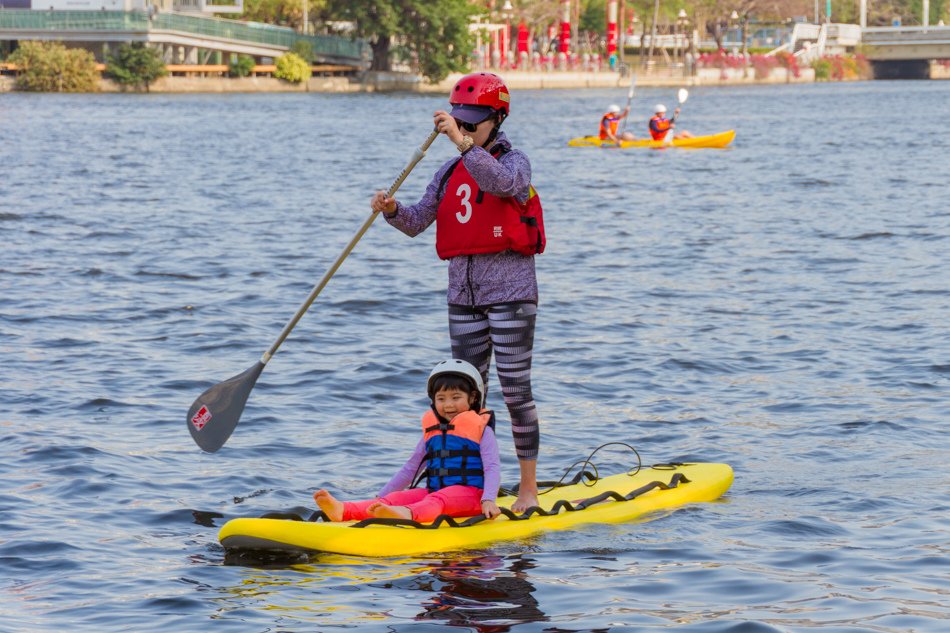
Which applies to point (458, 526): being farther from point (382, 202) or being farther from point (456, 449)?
point (382, 202)

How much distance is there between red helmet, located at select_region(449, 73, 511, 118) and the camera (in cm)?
728

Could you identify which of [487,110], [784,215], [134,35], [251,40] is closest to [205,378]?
[487,110]

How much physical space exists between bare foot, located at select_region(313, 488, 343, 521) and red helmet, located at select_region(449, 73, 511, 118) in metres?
2.05

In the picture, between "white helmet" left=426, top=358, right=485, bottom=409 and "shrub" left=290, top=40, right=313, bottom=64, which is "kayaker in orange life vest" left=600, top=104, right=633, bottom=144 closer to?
"white helmet" left=426, top=358, right=485, bottom=409

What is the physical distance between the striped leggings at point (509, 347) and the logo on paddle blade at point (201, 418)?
63.7 inches

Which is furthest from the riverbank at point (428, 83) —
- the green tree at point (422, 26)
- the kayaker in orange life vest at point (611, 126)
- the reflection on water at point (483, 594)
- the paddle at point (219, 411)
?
the reflection on water at point (483, 594)

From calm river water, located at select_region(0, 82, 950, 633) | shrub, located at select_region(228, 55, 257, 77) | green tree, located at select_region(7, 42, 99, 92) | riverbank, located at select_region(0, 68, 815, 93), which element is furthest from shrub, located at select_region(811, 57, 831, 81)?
calm river water, located at select_region(0, 82, 950, 633)

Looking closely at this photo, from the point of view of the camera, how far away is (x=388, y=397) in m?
11.8

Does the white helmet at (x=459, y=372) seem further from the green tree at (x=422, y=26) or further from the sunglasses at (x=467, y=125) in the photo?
the green tree at (x=422, y=26)

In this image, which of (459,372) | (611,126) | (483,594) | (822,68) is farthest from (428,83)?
(483,594)

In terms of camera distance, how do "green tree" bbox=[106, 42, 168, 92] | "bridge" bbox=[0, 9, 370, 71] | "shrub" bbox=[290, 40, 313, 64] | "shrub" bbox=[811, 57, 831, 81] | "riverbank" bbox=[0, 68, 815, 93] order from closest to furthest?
"green tree" bbox=[106, 42, 168, 92]
"bridge" bbox=[0, 9, 370, 71]
"riverbank" bbox=[0, 68, 815, 93]
"shrub" bbox=[290, 40, 313, 64]
"shrub" bbox=[811, 57, 831, 81]

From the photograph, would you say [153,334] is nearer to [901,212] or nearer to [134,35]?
[901,212]

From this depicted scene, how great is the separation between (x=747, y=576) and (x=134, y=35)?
75771 mm

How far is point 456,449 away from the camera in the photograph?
24.8ft
